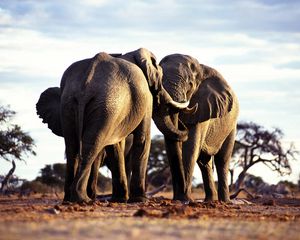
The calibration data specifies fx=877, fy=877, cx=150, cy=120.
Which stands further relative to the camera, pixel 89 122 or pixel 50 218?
pixel 89 122

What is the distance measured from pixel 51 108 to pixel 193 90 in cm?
303

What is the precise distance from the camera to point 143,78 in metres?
13.9

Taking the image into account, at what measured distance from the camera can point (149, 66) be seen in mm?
15000

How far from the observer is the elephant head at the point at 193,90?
16703 mm

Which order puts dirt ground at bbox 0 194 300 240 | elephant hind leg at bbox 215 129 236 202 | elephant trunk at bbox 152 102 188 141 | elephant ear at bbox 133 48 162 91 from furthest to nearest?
elephant hind leg at bbox 215 129 236 202, elephant trunk at bbox 152 102 188 141, elephant ear at bbox 133 48 162 91, dirt ground at bbox 0 194 300 240

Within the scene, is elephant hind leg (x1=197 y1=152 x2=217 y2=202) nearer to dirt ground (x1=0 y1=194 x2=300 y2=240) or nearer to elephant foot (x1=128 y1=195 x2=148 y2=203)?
elephant foot (x1=128 y1=195 x2=148 y2=203)

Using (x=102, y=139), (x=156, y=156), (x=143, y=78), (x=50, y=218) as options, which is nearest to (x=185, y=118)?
(x=143, y=78)

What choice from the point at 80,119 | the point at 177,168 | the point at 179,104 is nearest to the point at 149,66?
the point at 179,104

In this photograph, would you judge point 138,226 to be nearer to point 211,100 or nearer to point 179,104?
point 179,104

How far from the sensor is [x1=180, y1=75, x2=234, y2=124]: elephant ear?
56.9 feet

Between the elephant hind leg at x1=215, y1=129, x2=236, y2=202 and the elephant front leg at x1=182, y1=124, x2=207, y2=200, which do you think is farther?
the elephant hind leg at x1=215, y1=129, x2=236, y2=202

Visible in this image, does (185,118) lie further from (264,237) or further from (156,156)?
(156,156)

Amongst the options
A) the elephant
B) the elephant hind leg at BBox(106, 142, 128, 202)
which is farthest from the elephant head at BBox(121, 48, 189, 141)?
the elephant hind leg at BBox(106, 142, 128, 202)

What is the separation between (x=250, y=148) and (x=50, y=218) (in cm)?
2957
